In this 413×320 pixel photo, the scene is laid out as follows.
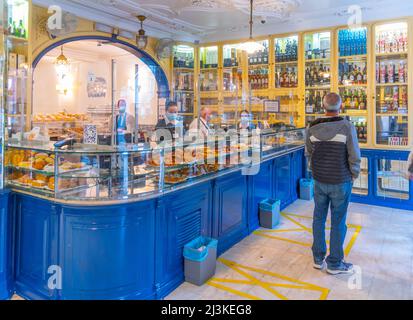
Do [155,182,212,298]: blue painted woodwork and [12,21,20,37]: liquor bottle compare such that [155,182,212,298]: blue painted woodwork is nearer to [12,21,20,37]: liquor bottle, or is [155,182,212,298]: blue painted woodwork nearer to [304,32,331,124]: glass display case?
[12,21,20,37]: liquor bottle

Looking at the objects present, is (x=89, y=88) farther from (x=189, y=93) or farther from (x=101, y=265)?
(x=189, y=93)

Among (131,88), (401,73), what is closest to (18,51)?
(131,88)

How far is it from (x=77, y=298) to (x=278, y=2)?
5071 millimetres

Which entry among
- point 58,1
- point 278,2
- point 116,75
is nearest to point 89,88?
point 116,75

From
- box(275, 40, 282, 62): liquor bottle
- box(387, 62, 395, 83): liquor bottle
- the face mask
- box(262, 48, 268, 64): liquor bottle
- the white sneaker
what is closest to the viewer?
the white sneaker

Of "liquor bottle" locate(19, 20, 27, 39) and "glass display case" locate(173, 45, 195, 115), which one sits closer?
"liquor bottle" locate(19, 20, 27, 39)

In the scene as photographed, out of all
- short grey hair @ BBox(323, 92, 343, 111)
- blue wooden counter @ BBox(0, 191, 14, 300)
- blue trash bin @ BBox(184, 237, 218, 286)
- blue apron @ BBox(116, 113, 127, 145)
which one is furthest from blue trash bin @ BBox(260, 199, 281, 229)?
blue wooden counter @ BBox(0, 191, 14, 300)

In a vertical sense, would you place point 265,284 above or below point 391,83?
below

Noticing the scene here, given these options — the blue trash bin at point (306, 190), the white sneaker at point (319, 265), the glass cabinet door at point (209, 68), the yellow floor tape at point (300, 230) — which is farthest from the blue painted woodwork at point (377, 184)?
the glass cabinet door at point (209, 68)

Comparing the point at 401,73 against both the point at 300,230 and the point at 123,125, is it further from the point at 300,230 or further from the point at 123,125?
the point at 123,125

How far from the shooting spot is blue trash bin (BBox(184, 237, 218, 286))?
3.20 meters

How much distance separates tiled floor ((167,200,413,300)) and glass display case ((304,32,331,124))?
254 centimetres

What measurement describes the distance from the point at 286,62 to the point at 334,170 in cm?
411

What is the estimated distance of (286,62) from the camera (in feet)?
22.7
